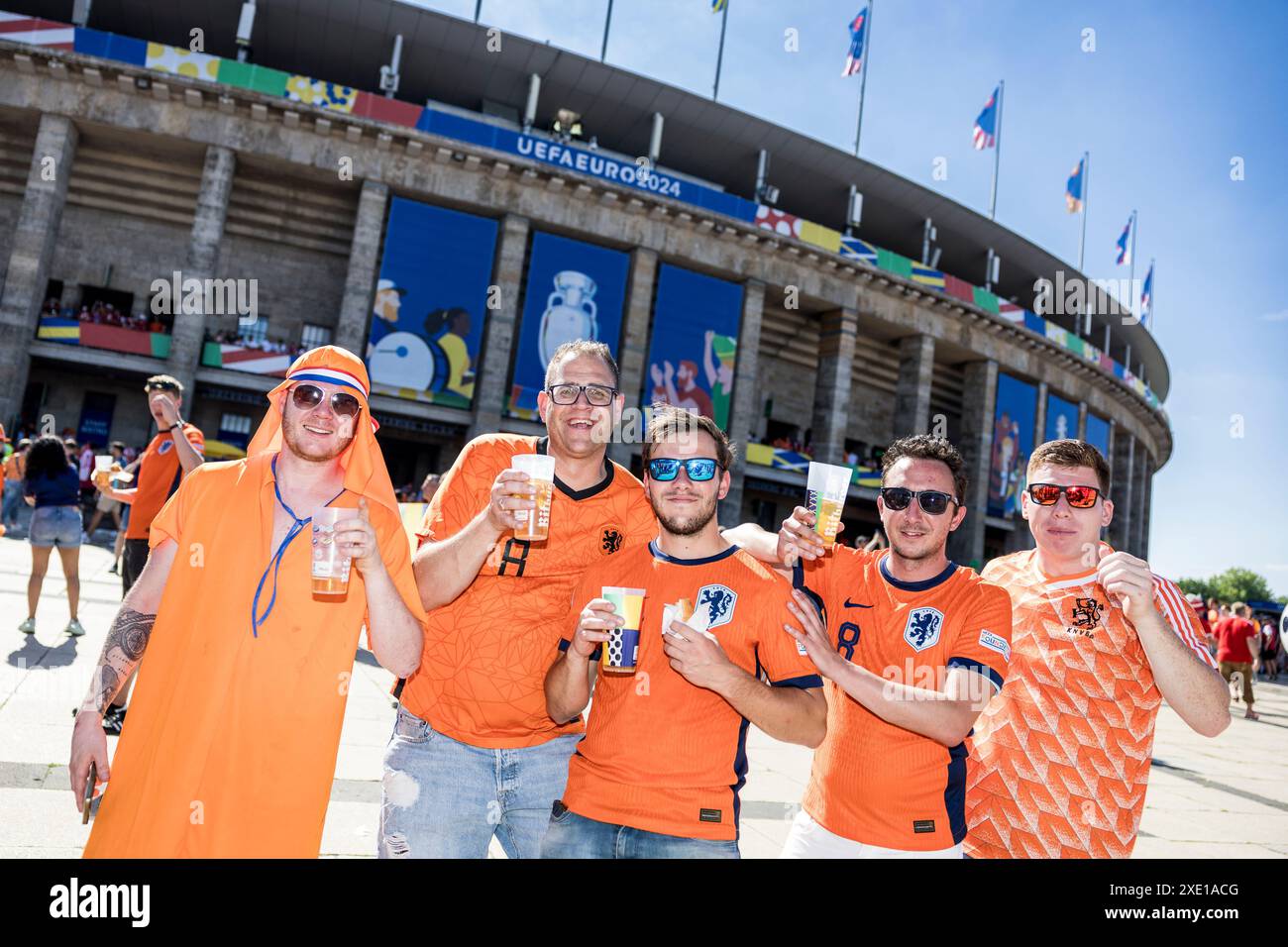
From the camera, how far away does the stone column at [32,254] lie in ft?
71.7

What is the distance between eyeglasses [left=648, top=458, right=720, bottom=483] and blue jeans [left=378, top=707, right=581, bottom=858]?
105 centimetres

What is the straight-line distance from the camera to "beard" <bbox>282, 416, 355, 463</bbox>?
2.35 m

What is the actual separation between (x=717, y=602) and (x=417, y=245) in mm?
25294

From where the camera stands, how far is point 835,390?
31094 mm

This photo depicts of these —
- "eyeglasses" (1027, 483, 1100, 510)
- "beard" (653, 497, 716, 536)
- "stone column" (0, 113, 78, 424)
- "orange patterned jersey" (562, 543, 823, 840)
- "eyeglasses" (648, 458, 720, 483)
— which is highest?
"stone column" (0, 113, 78, 424)

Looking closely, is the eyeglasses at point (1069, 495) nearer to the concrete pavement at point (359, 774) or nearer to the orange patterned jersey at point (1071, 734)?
the orange patterned jersey at point (1071, 734)

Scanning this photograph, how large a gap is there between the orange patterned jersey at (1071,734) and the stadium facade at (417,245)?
23.5 metres

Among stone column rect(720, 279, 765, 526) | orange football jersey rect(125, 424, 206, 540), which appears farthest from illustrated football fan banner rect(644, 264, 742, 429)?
orange football jersey rect(125, 424, 206, 540)

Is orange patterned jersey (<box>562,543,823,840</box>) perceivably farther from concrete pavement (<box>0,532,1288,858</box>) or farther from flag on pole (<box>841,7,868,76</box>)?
flag on pole (<box>841,7,868,76</box>)

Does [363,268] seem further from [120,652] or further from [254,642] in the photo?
[254,642]

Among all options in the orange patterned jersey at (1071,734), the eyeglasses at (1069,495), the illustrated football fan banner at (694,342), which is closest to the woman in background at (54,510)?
the orange patterned jersey at (1071,734)

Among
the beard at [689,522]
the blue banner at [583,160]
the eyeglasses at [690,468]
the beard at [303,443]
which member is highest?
the blue banner at [583,160]

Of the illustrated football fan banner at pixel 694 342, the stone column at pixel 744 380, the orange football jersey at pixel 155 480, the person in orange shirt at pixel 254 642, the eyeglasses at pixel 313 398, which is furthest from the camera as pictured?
the stone column at pixel 744 380

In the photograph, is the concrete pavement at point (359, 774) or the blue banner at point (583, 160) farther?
the blue banner at point (583, 160)
